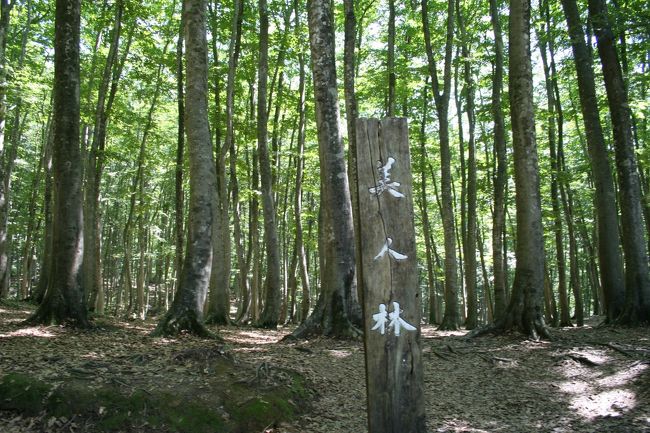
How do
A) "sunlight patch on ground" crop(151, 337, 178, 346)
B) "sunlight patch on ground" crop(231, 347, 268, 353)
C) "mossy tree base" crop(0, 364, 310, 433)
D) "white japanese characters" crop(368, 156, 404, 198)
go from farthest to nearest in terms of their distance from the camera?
"sunlight patch on ground" crop(231, 347, 268, 353) < "sunlight patch on ground" crop(151, 337, 178, 346) < "mossy tree base" crop(0, 364, 310, 433) < "white japanese characters" crop(368, 156, 404, 198)

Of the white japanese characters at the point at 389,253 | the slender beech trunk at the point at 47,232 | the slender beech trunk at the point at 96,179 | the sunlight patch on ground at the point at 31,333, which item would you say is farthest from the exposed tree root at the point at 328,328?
the slender beech trunk at the point at 47,232

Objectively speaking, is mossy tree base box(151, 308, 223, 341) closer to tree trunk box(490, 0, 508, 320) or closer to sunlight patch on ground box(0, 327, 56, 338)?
sunlight patch on ground box(0, 327, 56, 338)

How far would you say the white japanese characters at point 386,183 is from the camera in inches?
144

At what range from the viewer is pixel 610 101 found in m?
11.7

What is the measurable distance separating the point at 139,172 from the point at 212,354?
1569cm

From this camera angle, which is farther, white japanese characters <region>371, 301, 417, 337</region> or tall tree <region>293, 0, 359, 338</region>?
tall tree <region>293, 0, 359, 338</region>

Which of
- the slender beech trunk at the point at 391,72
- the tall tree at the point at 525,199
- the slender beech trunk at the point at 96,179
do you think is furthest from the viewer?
the slender beech trunk at the point at 391,72

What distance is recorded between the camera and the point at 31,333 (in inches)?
308

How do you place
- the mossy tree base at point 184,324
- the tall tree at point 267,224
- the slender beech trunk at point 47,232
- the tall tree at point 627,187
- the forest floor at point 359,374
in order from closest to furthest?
the forest floor at point 359,374, the mossy tree base at point 184,324, the tall tree at point 627,187, the tall tree at point 267,224, the slender beech trunk at point 47,232

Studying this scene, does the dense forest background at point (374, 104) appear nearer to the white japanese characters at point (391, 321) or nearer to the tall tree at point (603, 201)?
the tall tree at point (603, 201)

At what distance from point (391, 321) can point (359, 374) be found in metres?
3.85

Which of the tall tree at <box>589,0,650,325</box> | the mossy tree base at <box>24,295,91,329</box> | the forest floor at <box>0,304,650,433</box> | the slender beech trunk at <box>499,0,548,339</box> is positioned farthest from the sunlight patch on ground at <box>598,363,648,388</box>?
the mossy tree base at <box>24,295,91,329</box>

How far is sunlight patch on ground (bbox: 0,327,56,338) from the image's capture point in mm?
7633

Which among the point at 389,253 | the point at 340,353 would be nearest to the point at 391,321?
the point at 389,253
